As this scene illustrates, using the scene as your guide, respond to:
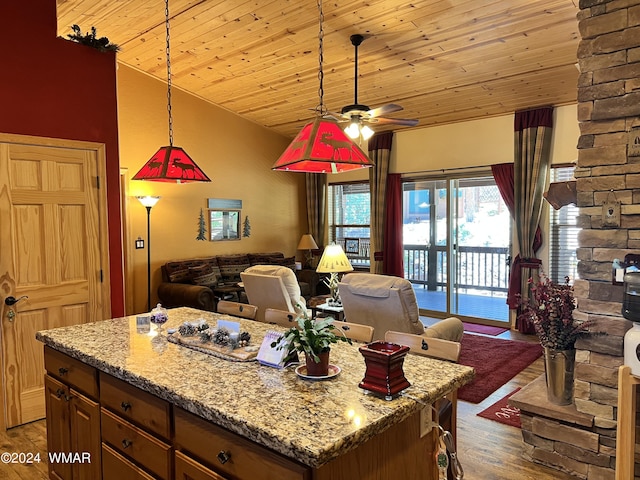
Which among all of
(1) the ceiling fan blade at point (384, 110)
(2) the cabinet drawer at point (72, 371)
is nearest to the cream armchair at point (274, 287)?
(1) the ceiling fan blade at point (384, 110)

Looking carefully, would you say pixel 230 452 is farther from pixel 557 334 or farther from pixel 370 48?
pixel 370 48

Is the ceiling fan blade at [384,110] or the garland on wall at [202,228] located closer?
the ceiling fan blade at [384,110]

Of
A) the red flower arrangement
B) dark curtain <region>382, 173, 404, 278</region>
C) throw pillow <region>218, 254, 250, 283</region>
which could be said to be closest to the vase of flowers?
the red flower arrangement

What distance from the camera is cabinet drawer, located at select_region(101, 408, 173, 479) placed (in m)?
1.74

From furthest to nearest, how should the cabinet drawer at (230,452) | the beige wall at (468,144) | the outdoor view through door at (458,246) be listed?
the outdoor view through door at (458,246), the beige wall at (468,144), the cabinet drawer at (230,452)

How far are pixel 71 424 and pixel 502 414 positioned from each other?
9.94 ft

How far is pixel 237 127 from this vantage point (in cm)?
777

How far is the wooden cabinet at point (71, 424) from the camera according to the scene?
7.12ft

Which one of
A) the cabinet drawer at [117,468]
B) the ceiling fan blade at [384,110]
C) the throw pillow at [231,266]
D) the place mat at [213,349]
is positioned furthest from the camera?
the throw pillow at [231,266]

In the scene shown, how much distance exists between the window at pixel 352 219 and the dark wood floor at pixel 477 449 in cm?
465

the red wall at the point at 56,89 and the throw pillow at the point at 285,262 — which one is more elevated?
the red wall at the point at 56,89

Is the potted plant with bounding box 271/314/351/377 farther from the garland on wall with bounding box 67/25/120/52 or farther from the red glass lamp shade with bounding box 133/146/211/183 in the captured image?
the garland on wall with bounding box 67/25/120/52

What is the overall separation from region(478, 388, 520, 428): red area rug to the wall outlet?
207cm

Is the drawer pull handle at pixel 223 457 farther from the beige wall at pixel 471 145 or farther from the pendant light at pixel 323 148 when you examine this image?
the beige wall at pixel 471 145
